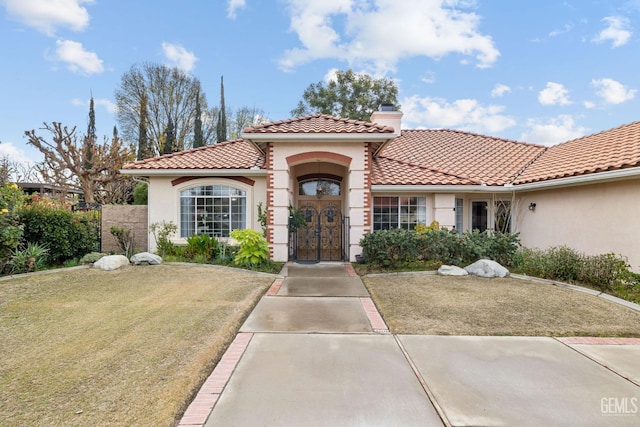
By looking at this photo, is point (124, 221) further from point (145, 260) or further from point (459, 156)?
point (459, 156)

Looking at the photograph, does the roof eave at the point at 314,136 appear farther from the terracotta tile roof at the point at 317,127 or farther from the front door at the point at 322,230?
the front door at the point at 322,230

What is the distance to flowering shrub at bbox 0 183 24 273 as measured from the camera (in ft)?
31.9

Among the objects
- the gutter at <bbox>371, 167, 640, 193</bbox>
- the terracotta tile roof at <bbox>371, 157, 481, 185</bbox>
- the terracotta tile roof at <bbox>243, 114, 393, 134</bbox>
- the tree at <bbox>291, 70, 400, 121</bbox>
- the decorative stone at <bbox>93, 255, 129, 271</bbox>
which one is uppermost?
the tree at <bbox>291, 70, 400, 121</bbox>

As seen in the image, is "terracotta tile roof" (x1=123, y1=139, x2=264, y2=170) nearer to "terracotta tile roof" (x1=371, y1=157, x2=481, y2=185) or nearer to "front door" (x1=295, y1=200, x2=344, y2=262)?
"front door" (x1=295, y1=200, x2=344, y2=262)

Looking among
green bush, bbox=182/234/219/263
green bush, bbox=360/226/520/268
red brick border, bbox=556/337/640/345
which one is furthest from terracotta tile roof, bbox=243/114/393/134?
red brick border, bbox=556/337/640/345

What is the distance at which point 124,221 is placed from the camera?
14.7 metres

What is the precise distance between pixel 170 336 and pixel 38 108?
24086 mm

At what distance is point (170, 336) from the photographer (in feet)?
17.5

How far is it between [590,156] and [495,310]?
8.56 metres

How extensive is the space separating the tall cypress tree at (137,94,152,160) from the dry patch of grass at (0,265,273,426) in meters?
25.9

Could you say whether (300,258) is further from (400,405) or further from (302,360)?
(400,405)

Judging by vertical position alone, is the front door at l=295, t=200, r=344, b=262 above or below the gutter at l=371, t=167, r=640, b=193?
below

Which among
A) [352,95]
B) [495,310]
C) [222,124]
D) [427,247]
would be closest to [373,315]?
[495,310]

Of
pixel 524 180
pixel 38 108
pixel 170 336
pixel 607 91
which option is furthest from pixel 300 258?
pixel 38 108
